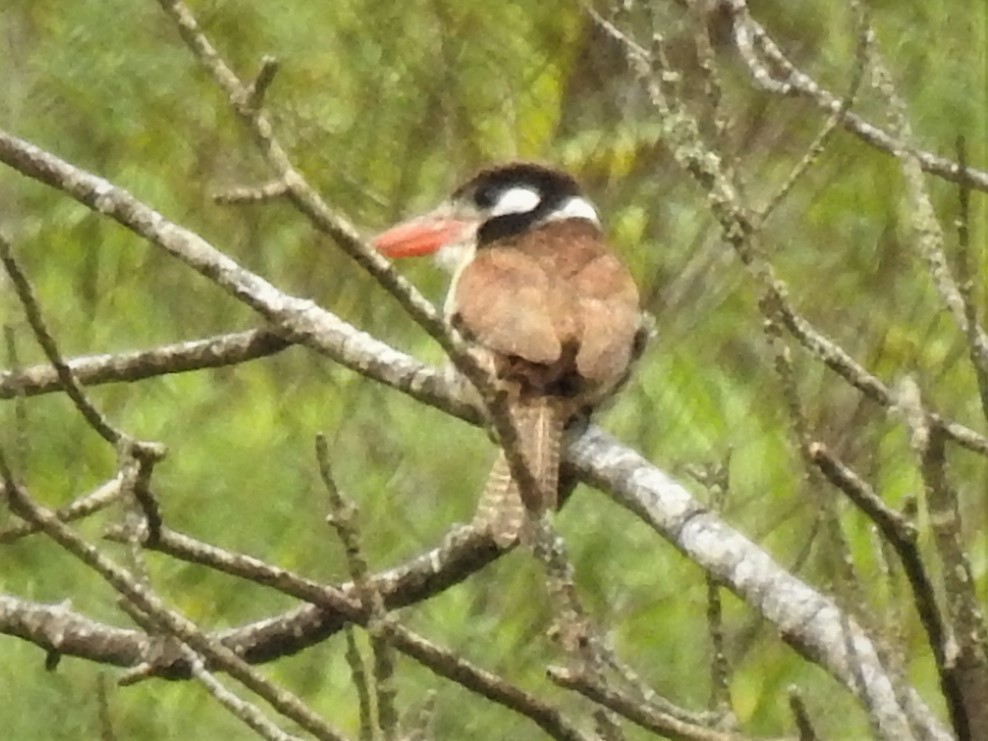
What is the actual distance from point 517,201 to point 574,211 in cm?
9

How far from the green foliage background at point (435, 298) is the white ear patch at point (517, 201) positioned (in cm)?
40

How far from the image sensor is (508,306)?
2273mm

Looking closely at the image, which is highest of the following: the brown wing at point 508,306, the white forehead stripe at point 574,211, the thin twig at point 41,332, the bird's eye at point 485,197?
the white forehead stripe at point 574,211

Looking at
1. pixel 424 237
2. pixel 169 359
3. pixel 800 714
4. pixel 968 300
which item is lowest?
pixel 800 714

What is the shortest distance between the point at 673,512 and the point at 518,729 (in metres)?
1.21

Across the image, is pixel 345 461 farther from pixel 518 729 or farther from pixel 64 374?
pixel 64 374

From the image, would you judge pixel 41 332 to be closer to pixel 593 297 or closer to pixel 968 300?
pixel 968 300

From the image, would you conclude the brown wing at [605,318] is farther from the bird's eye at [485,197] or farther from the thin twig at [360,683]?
the thin twig at [360,683]

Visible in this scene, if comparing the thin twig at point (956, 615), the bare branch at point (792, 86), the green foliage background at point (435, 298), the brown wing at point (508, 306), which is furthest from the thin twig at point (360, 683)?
the green foliage background at point (435, 298)

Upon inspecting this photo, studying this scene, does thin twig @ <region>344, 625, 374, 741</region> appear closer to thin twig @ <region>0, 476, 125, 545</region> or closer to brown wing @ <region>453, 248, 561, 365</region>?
thin twig @ <region>0, 476, 125, 545</region>

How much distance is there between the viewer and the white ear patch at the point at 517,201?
8.84 ft

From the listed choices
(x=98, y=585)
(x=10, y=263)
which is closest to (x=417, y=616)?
(x=98, y=585)

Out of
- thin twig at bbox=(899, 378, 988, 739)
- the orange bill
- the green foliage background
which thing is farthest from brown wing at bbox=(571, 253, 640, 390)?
thin twig at bbox=(899, 378, 988, 739)

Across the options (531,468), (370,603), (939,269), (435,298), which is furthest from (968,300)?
(435,298)
